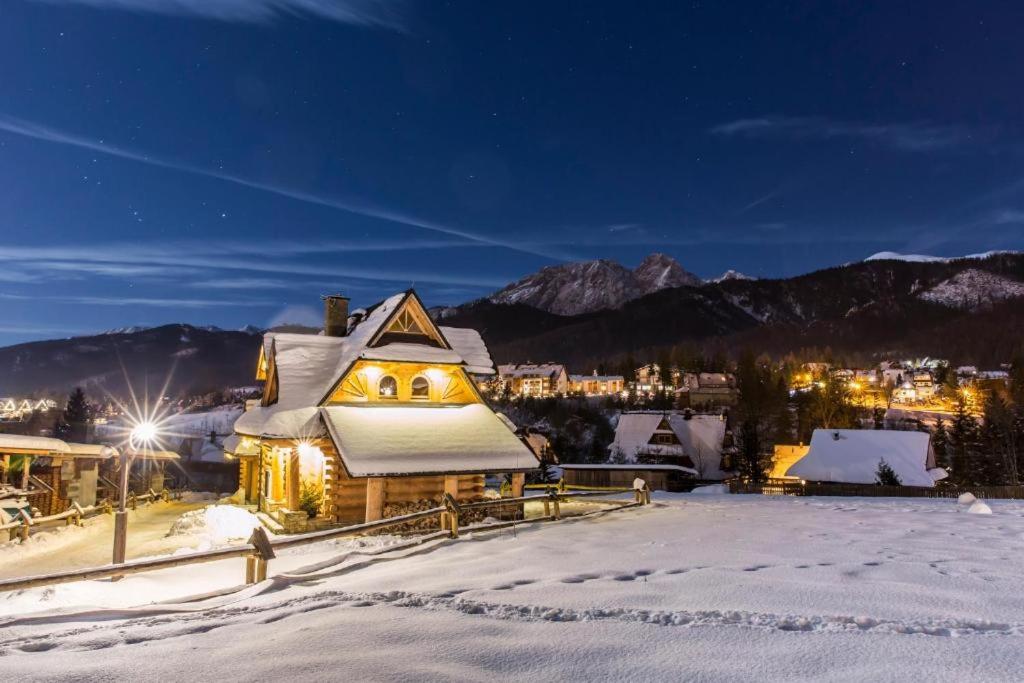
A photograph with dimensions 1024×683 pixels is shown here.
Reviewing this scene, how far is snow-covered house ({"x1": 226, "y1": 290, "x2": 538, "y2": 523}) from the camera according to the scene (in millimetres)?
20234

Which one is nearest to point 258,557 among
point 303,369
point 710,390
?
point 303,369

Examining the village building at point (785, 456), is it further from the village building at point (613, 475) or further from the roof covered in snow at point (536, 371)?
the roof covered in snow at point (536, 371)

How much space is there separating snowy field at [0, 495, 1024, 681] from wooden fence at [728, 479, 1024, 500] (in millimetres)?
19730

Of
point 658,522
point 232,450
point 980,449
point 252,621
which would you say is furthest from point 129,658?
point 980,449

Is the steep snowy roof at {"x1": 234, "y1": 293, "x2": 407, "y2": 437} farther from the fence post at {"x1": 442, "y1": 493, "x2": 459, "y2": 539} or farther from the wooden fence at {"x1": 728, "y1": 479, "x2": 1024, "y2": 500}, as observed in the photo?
the wooden fence at {"x1": 728, "y1": 479, "x2": 1024, "y2": 500}

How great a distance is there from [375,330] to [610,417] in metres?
85.9

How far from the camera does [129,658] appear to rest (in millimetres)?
5711

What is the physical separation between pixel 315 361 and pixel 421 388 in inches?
181

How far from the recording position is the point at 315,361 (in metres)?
24.5

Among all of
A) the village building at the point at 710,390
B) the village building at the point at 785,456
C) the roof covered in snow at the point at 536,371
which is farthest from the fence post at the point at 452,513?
the roof covered in snow at the point at 536,371

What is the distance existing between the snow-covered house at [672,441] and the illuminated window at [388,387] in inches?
1855

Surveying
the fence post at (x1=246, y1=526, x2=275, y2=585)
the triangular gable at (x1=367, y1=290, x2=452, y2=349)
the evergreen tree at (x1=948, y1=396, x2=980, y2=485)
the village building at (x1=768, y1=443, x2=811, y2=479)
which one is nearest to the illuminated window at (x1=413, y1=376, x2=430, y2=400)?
the triangular gable at (x1=367, y1=290, x2=452, y2=349)

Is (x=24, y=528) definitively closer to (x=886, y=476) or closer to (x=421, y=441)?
(x=421, y=441)

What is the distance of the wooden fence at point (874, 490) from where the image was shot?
27.6m
